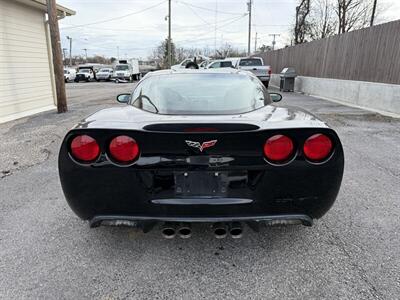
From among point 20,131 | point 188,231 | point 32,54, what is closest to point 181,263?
point 188,231

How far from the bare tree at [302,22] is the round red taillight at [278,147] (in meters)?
32.4

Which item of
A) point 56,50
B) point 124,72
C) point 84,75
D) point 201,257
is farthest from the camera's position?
point 84,75

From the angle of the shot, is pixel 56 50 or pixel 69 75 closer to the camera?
pixel 56 50

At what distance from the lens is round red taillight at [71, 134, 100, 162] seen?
2236 millimetres

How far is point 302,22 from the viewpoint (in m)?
31.3

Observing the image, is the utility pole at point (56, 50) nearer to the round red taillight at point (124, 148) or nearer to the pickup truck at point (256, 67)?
the round red taillight at point (124, 148)

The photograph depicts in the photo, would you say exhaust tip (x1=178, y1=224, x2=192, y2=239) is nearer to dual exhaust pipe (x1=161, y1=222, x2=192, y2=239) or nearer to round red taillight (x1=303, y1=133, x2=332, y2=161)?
dual exhaust pipe (x1=161, y1=222, x2=192, y2=239)

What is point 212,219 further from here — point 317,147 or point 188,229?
point 317,147

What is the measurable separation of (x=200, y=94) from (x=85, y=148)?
1323 mm

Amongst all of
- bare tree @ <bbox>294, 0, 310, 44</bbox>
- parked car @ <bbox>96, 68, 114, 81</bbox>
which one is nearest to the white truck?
parked car @ <bbox>96, 68, 114, 81</bbox>

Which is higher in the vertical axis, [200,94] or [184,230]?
[200,94]

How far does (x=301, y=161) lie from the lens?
2.25 metres

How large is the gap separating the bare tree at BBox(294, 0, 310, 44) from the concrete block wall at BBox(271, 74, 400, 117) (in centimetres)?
1669

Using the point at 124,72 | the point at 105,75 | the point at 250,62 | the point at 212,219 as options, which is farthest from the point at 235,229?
the point at 105,75
